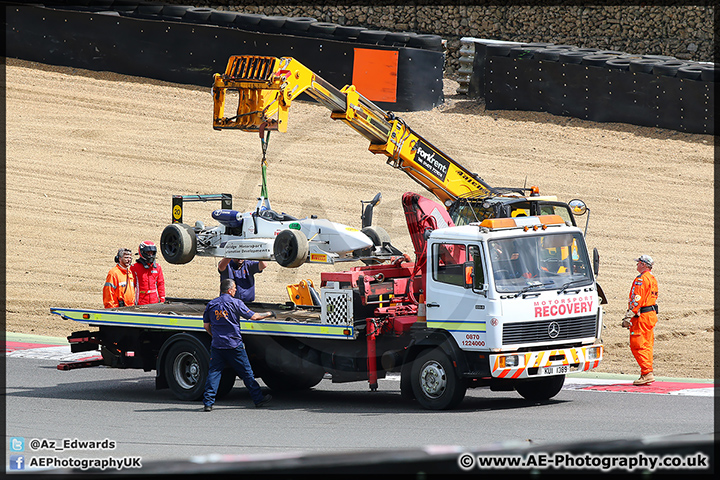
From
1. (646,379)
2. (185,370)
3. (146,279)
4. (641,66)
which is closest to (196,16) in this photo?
(641,66)

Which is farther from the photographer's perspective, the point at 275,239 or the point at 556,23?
the point at 556,23

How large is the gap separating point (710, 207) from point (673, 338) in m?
7.84

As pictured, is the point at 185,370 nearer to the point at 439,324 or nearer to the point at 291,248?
the point at 291,248

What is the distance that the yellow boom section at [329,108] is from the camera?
1312cm

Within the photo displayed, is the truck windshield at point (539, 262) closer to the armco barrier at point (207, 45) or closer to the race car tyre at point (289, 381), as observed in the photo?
the race car tyre at point (289, 381)

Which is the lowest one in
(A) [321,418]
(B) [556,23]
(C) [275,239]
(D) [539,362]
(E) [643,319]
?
(A) [321,418]

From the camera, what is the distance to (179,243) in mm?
→ 13180

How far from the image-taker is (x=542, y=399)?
12.5 metres

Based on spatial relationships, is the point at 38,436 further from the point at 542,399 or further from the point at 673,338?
the point at 673,338

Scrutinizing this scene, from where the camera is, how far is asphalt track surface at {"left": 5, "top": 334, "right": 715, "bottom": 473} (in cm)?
964

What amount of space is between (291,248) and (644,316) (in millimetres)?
5027

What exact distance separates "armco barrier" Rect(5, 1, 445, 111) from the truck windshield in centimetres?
1516

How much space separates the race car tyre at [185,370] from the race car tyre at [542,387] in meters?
4.22

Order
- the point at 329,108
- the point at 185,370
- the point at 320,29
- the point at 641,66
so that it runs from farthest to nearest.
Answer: the point at 320,29 → the point at 641,66 → the point at 329,108 → the point at 185,370
